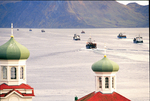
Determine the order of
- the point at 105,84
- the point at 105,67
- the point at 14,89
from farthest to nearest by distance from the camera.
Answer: the point at 105,67 < the point at 105,84 < the point at 14,89

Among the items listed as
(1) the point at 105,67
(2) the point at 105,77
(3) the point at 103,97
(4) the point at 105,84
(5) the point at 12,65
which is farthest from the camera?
(5) the point at 12,65

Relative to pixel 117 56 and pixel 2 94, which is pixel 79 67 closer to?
pixel 117 56

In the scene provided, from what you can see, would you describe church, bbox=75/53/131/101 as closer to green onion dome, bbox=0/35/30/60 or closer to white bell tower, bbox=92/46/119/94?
white bell tower, bbox=92/46/119/94

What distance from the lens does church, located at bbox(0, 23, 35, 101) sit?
3866 centimetres

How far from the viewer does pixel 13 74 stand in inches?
1564

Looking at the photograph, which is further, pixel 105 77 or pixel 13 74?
pixel 13 74

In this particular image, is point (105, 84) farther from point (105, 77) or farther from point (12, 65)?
point (12, 65)

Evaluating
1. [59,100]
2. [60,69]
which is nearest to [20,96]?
[59,100]

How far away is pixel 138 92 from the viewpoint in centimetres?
7444

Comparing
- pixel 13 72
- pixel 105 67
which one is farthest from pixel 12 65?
pixel 105 67

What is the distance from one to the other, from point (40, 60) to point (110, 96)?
78722mm

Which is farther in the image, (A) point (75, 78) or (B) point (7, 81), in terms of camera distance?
(A) point (75, 78)

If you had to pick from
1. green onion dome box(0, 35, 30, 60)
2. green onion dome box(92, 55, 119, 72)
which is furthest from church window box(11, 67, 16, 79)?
green onion dome box(92, 55, 119, 72)

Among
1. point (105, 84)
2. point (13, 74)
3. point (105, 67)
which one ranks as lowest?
point (105, 84)
